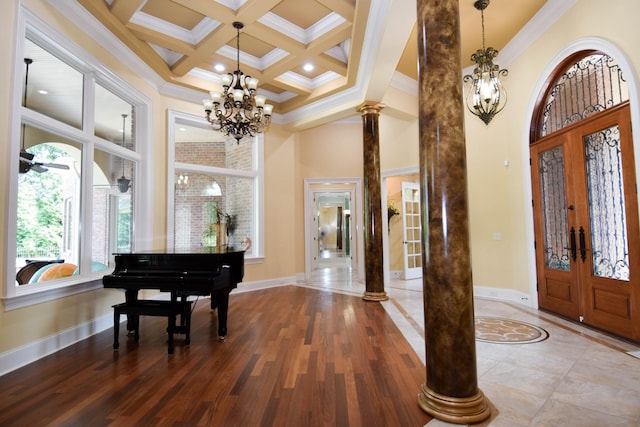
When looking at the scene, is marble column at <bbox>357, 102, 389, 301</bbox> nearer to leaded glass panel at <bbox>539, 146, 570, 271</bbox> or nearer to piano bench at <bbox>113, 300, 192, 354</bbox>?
leaded glass panel at <bbox>539, 146, 570, 271</bbox>

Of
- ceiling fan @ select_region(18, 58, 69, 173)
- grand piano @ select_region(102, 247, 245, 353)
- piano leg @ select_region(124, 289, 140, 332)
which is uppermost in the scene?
ceiling fan @ select_region(18, 58, 69, 173)

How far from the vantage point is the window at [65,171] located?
3.29 m

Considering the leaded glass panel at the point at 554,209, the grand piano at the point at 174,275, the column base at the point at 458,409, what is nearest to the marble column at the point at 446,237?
the column base at the point at 458,409

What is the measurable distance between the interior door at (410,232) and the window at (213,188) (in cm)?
332

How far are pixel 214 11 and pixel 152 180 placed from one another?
2.67 meters

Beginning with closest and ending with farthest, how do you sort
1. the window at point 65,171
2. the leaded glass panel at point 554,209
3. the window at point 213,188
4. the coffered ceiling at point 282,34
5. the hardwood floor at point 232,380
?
1. the hardwood floor at point 232,380
2. the window at point 65,171
3. the coffered ceiling at point 282,34
4. the leaded glass panel at point 554,209
5. the window at point 213,188

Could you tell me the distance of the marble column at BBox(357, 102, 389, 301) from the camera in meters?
5.61

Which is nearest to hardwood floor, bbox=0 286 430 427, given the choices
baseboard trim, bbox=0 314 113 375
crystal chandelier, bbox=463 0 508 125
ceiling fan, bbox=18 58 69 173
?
baseboard trim, bbox=0 314 113 375

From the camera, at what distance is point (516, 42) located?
5043mm

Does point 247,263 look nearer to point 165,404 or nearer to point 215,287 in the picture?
point 215,287

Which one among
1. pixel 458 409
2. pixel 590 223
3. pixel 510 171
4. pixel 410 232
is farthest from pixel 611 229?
pixel 410 232

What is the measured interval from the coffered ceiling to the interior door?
2990 mm

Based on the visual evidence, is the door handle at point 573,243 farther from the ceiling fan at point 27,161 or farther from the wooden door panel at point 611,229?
the ceiling fan at point 27,161

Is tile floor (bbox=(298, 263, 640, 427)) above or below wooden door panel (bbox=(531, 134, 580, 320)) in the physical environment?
below
